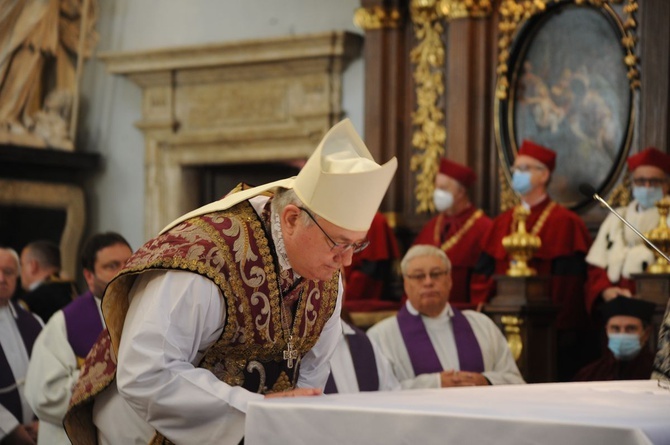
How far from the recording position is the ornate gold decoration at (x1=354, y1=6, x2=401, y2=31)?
9914mm

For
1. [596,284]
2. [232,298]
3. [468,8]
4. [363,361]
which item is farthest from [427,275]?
[468,8]

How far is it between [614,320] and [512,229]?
151 cm

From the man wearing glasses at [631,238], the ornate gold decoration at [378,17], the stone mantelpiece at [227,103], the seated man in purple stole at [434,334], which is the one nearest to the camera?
the seated man in purple stole at [434,334]

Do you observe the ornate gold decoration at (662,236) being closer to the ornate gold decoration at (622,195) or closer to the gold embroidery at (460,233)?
the ornate gold decoration at (622,195)

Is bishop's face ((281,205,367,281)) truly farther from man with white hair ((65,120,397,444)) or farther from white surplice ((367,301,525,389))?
white surplice ((367,301,525,389))

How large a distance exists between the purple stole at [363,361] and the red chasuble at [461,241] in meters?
2.75

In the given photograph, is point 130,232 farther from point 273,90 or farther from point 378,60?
point 378,60

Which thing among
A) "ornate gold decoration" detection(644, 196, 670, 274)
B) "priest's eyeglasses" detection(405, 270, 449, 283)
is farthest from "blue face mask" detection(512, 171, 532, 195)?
"priest's eyeglasses" detection(405, 270, 449, 283)

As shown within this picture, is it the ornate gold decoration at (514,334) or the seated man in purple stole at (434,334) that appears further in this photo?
the ornate gold decoration at (514,334)

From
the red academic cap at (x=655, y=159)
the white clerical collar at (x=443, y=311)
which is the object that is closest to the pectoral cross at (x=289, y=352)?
the white clerical collar at (x=443, y=311)

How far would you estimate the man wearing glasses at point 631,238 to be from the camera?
7.55 m

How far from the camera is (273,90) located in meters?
10.9

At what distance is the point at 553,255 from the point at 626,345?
1520 millimetres

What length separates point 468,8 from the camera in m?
9.48
